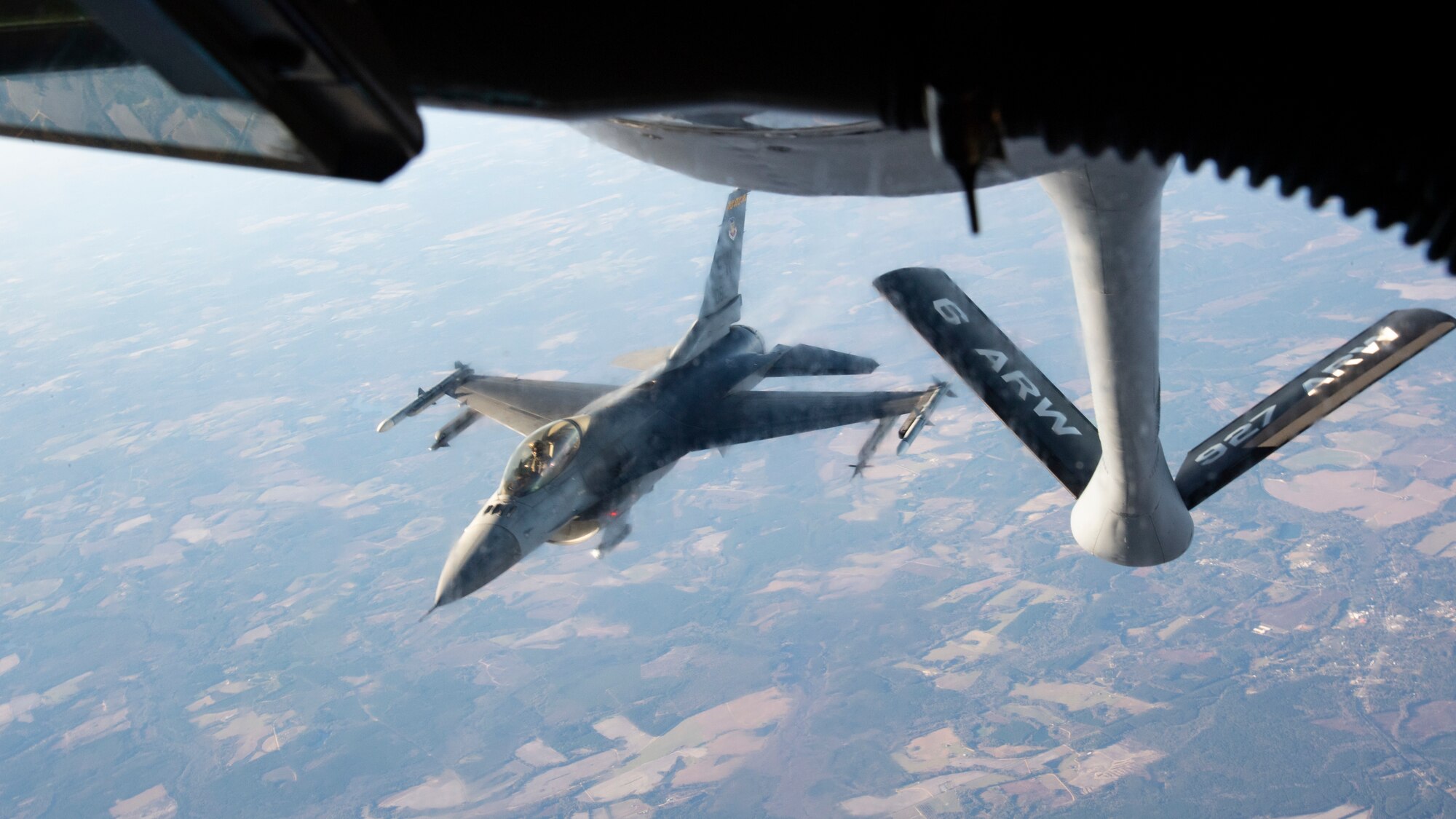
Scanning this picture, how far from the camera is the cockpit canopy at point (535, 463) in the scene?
1712 cm

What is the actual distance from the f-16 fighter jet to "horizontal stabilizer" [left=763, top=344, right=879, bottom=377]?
A: 0.04 m

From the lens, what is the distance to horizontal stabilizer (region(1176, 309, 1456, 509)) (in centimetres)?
948

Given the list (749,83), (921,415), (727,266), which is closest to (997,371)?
(749,83)

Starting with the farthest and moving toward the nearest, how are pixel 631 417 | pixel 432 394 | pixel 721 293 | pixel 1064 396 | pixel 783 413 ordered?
pixel 721 293 < pixel 432 394 < pixel 783 413 < pixel 631 417 < pixel 1064 396

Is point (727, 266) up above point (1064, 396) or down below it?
below

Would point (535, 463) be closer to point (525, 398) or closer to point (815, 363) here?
point (525, 398)

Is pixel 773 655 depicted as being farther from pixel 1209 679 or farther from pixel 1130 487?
pixel 1130 487

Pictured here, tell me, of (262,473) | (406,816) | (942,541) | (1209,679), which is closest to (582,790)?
(406,816)

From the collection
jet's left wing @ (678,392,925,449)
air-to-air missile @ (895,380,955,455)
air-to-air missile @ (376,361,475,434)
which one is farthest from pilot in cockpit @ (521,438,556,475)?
air-to-air missile @ (895,380,955,455)

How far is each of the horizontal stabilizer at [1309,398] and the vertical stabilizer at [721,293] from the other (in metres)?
13.4

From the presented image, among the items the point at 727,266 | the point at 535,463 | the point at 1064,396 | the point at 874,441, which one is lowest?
the point at 874,441

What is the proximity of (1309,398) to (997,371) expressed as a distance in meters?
3.18

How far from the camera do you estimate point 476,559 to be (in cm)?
1673

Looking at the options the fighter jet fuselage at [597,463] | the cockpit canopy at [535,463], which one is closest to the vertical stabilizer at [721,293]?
the fighter jet fuselage at [597,463]
